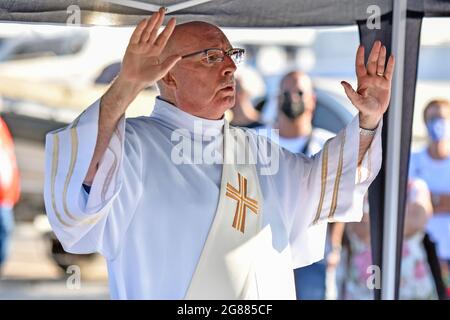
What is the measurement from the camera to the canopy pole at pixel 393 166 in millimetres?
4004

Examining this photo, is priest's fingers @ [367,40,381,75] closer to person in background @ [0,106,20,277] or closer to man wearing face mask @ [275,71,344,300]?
man wearing face mask @ [275,71,344,300]

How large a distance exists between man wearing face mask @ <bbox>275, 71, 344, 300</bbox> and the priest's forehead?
185cm

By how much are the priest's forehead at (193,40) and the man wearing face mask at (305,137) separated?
1846 millimetres

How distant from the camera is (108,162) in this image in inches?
117

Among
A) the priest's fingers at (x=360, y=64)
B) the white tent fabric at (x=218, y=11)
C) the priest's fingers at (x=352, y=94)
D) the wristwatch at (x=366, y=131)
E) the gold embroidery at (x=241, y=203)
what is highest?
the white tent fabric at (x=218, y=11)

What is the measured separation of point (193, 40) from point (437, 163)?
2.91m

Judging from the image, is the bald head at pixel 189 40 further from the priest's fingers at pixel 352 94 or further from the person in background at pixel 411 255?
the person in background at pixel 411 255

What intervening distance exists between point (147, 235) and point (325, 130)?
260cm

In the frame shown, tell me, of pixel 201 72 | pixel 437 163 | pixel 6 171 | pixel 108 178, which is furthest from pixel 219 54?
pixel 6 171

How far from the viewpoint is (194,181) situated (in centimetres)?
325

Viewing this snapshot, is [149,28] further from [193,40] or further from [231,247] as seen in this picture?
[231,247]

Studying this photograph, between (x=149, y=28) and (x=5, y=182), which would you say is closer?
(x=149, y=28)

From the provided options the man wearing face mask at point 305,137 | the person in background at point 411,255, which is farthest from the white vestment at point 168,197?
the person in background at point 411,255
